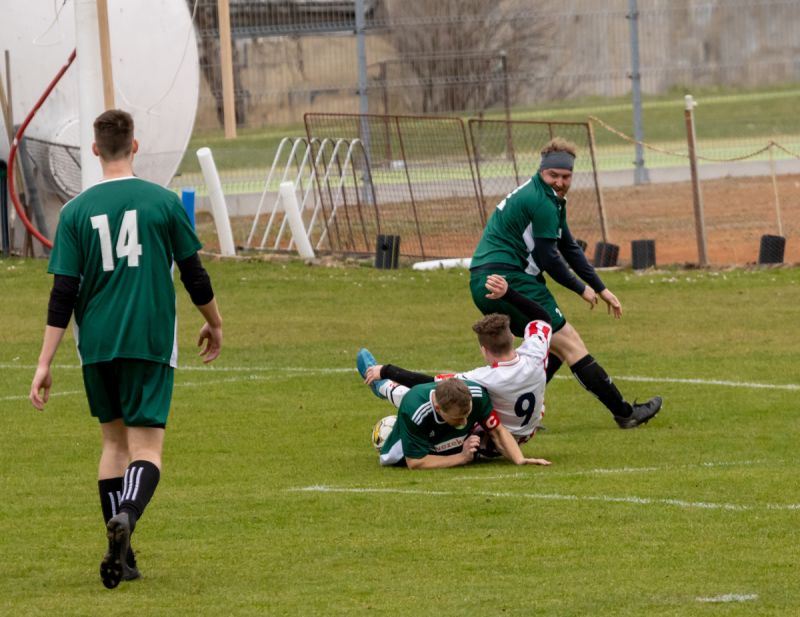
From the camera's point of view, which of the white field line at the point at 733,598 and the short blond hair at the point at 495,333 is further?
the short blond hair at the point at 495,333

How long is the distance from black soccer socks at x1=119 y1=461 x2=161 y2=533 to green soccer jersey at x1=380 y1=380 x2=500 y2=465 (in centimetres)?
309

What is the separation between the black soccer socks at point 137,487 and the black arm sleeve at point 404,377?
12.5 ft

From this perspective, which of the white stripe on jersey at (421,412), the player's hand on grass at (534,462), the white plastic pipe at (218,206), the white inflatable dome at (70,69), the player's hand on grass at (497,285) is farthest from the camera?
the white inflatable dome at (70,69)

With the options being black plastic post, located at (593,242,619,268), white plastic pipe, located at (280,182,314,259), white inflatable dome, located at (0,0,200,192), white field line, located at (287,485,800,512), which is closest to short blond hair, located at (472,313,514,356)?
white field line, located at (287,485,800,512)

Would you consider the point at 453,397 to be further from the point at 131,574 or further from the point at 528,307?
the point at 131,574

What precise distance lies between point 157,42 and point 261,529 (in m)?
16.9

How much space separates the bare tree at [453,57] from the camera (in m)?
33.8

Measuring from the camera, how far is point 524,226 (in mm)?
11922

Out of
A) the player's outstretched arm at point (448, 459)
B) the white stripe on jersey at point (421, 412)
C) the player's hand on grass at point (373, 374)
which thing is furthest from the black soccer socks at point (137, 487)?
the player's hand on grass at point (373, 374)

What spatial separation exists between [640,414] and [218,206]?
12455 millimetres

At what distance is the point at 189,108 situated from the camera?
84.8 ft

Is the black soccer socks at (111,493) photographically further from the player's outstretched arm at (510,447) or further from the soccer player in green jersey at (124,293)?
the player's outstretched arm at (510,447)

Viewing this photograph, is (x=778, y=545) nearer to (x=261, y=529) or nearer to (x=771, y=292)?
(x=261, y=529)

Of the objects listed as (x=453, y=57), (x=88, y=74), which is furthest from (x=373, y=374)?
(x=453, y=57)
